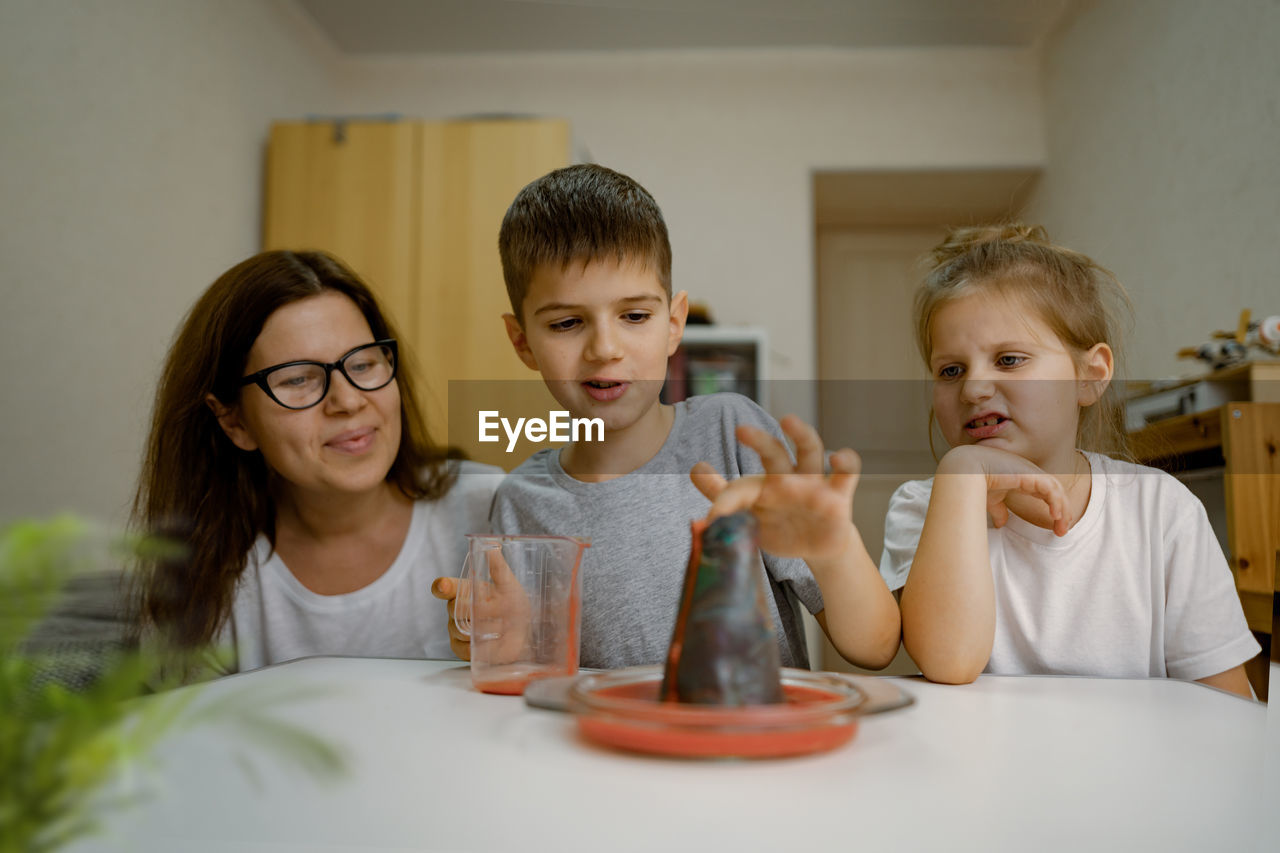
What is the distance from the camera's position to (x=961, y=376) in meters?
0.56

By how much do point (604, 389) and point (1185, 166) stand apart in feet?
4.47

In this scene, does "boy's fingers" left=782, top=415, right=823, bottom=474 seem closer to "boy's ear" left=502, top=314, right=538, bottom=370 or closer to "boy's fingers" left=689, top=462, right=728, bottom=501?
"boy's fingers" left=689, top=462, right=728, bottom=501

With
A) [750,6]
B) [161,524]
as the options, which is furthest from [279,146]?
[161,524]

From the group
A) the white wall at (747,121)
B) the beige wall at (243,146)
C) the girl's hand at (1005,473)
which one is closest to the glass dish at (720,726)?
the girl's hand at (1005,473)

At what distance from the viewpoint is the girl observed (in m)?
0.56

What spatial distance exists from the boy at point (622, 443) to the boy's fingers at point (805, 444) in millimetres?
145

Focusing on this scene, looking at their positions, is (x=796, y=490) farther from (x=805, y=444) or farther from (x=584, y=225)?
(x=584, y=225)

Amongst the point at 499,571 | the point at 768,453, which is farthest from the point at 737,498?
the point at 499,571

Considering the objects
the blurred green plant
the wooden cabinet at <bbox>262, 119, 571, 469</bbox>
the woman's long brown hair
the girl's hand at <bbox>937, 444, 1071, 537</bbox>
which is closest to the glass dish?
the blurred green plant

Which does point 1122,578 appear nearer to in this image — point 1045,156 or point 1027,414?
point 1027,414

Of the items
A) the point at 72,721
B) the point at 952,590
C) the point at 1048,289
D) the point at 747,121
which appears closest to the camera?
the point at 72,721

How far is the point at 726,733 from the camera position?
272 mm

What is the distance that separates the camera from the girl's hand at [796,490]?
12.4 inches

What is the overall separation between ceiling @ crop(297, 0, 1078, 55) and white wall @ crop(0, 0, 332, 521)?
1.19 ft
